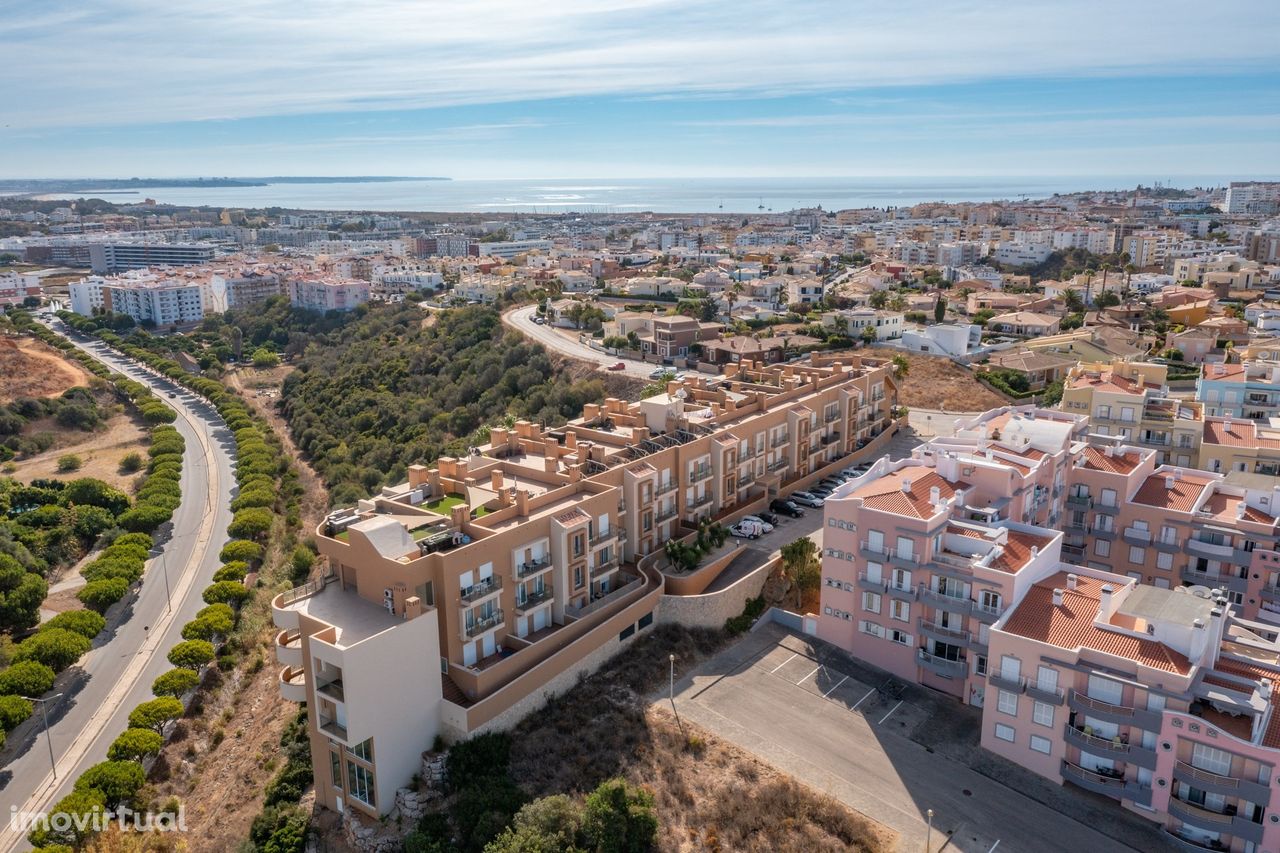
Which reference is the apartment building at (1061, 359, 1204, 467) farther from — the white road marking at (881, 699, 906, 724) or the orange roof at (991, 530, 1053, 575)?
the white road marking at (881, 699, 906, 724)

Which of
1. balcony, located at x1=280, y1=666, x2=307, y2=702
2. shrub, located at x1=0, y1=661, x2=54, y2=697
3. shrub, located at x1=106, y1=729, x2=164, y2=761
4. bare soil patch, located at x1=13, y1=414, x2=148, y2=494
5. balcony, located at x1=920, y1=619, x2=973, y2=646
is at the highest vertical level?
balcony, located at x1=920, y1=619, x2=973, y2=646

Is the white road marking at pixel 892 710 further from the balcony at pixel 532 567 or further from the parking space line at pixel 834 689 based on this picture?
the balcony at pixel 532 567

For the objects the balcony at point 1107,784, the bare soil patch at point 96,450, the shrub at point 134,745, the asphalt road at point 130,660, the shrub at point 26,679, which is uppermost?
the balcony at point 1107,784

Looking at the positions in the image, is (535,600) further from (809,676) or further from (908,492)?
(908,492)

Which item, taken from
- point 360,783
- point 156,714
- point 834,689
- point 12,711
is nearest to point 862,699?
point 834,689

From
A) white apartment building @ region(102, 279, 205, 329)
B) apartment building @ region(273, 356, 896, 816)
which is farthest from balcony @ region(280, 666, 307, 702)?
white apartment building @ region(102, 279, 205, 329)

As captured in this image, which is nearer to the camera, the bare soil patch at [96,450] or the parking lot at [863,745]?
the parking lot at [863,745]

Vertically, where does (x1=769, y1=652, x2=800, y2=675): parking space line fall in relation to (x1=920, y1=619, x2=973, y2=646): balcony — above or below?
below

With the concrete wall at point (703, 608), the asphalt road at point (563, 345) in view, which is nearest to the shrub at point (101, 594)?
the concrete wall at point (703, 608)
